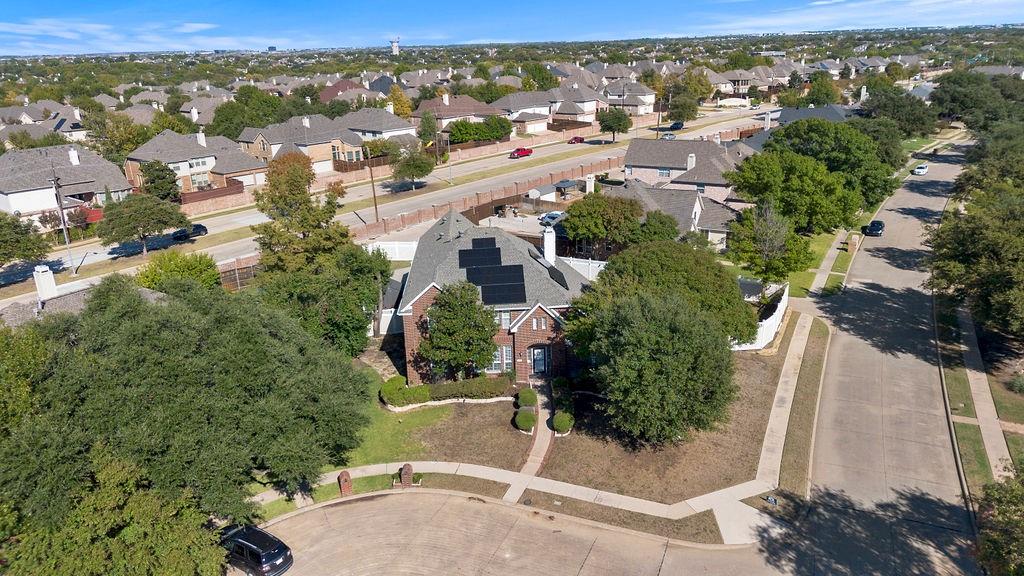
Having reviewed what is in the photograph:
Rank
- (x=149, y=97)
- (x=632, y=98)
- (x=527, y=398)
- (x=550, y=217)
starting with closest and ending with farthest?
(x=527, y=398), (x=550, y=217), (x=632, y=98), (x=149, y=97)

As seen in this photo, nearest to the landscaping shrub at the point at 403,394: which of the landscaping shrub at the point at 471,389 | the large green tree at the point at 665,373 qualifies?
the landscaping shrub at the point at 471,389

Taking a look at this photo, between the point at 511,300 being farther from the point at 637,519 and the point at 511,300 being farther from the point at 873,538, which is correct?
the point at 873,538

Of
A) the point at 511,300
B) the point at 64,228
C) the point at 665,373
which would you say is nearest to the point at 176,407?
the point at 511,300

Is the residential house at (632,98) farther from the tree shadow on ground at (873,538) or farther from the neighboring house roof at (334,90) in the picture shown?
the tree shadow on ground at (873,538)

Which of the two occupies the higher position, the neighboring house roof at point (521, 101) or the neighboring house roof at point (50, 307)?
the neighboring house roof at point (521, 101)

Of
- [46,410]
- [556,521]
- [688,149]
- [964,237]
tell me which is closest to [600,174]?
[688,149]

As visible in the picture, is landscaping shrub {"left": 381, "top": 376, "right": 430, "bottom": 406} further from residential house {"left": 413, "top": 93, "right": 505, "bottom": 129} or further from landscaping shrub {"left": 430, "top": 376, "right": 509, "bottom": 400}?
residential house {"left": 413, "top": 93, "right": 505, "bottom": 129}

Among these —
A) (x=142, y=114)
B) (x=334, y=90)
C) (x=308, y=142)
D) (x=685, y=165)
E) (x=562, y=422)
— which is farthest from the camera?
(x=334, y=90)
